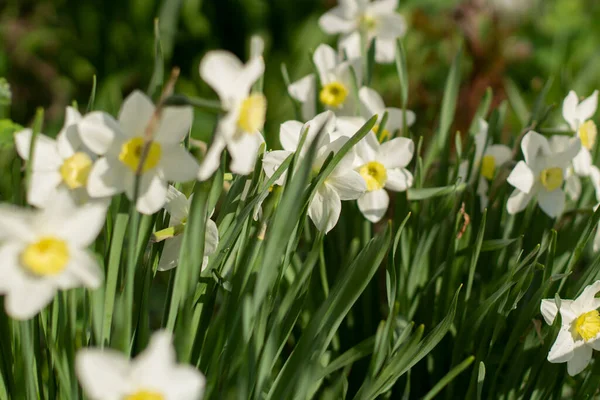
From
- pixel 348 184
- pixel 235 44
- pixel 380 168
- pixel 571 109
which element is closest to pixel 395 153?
pixel 380 168

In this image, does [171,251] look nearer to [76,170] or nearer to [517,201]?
[76,170]

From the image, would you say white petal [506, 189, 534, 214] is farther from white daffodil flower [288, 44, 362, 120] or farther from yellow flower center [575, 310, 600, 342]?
white daffodil flower [288, 44, 362, 120]

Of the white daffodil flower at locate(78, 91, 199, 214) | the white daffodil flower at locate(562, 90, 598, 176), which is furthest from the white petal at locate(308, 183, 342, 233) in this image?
the white daffodil flower at locate(562, 90, 598, 176)

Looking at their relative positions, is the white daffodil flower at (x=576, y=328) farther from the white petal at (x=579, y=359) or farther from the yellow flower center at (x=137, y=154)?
the yellow flower center at (x=137, y=154)

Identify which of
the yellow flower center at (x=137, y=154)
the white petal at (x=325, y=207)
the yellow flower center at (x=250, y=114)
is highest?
the yellow flower center at (x=250, y=114)

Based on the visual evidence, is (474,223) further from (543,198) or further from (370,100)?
(370,100)

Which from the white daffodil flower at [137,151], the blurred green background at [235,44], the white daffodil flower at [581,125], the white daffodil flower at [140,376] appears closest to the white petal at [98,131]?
the white daffodil flower at [137,151]
